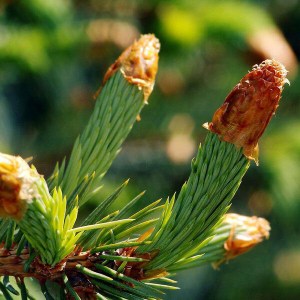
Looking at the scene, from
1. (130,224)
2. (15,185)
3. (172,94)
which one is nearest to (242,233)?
(130,224)

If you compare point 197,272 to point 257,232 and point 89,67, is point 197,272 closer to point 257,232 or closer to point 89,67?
point 89,67

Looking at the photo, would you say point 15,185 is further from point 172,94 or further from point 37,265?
point 172,94

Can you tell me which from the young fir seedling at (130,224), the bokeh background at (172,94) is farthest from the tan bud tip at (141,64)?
the bokeh background at (172,94)

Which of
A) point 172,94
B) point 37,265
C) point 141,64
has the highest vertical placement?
point 141,64

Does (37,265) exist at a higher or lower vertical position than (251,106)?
lower

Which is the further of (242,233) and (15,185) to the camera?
(242,233)

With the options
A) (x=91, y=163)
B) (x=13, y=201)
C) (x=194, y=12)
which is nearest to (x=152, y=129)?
(x=194, y=12)

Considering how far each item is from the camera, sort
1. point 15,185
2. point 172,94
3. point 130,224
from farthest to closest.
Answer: point 172,94 < point 130,224 < point 15,185

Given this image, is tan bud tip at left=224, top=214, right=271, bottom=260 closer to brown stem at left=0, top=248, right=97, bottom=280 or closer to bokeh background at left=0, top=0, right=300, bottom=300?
brown stem at left=0, top=248, right=97, bottom=280
